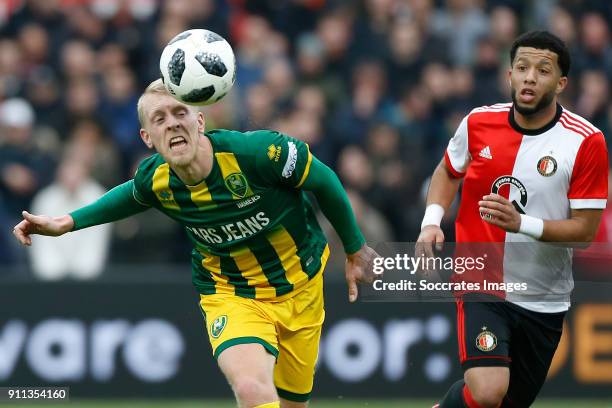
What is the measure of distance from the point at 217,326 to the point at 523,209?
1812 millimetres

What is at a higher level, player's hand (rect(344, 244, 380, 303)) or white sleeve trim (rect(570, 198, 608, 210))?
white sleeve trim (rect(570, 198, 608, 210))

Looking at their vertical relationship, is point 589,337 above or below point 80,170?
below

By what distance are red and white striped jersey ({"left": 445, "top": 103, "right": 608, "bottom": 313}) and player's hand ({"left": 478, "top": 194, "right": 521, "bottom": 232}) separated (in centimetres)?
37

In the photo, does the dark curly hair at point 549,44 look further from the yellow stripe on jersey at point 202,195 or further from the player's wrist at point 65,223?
the player's wrist at point 65,223

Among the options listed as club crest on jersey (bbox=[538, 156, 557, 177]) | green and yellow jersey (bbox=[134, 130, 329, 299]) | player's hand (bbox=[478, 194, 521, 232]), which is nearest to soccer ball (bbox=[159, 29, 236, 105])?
green and yellow jersey (bbox=[134, 130, 329, 299])

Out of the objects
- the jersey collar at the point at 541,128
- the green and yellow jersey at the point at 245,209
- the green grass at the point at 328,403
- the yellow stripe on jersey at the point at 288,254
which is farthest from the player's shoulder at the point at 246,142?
the green grass at the point at 328,403

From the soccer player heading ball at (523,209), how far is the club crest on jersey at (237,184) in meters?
1.08

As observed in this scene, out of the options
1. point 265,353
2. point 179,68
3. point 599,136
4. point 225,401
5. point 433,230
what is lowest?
point 225,401

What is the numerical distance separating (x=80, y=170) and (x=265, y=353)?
537 cm

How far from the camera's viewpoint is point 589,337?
435 inches

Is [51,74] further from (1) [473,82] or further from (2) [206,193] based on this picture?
(2) [206,193]

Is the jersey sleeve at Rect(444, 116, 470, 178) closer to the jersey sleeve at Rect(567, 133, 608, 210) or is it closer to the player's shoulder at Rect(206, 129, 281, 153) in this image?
the jersey sleeve at Rect(567, 133, 608, 210)

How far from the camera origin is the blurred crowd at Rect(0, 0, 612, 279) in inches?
476

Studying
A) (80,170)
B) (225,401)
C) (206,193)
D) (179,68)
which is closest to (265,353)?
(206,193)
